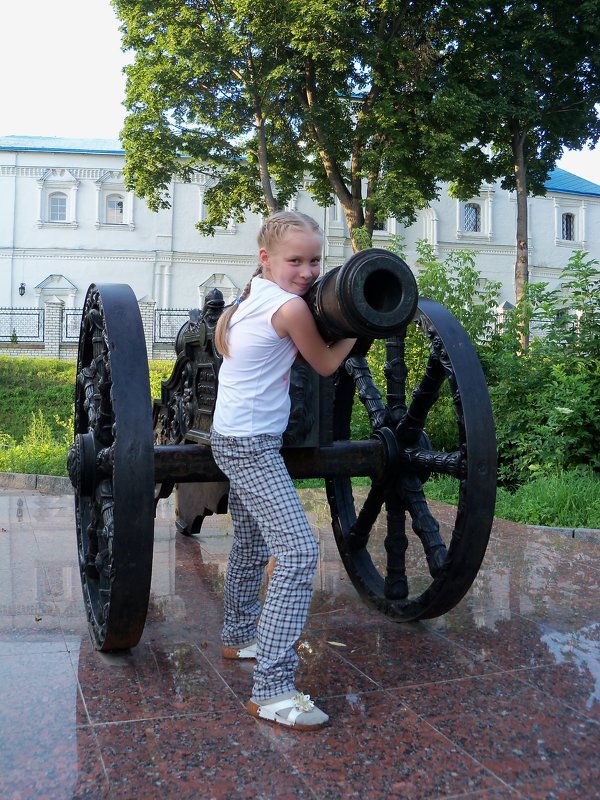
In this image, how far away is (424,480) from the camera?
3324 mm

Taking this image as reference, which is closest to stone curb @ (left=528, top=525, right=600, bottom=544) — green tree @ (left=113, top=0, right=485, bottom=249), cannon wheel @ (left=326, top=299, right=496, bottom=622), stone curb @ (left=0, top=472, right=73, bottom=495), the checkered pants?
cannon wheel @ (left=326, top=299, right=496, bottom=622)

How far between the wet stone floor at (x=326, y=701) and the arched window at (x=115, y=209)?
112ft

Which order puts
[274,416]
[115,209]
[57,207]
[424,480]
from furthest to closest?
[115,209], [57,207], [424,480], [274,416]

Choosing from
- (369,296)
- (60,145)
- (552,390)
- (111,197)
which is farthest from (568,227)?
(369,296)

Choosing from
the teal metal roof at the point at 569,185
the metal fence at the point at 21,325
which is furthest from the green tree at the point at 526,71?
the teal metal roof at the point at 569,185

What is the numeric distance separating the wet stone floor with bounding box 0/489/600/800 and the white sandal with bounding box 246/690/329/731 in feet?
0.10

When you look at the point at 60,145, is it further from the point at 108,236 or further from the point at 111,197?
the point at 108,236

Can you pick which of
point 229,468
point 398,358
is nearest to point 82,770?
point 229,468

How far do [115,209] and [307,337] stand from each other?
1412 inches

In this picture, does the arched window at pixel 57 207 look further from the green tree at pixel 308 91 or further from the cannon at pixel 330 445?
the cannon at pixel 330 445

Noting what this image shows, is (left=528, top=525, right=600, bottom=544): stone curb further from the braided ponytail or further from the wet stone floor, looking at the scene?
the braided ponytail

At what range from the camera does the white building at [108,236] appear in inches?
1383

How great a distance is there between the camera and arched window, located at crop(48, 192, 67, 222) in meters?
36.2

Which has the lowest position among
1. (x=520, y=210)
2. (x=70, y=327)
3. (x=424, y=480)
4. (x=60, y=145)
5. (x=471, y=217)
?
(x=424, y=480)
